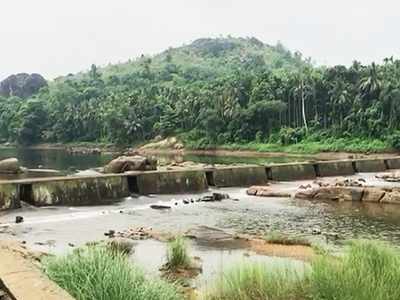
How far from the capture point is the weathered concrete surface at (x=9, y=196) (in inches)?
874

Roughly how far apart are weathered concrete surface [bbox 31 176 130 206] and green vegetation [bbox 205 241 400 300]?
17242 millimetres

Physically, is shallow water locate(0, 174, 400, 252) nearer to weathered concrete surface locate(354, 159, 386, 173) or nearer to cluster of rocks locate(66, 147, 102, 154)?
weathered concrete surface locate(354, 159, 386, 173)

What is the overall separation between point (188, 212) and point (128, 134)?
63361 mm

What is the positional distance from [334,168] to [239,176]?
31.4ft

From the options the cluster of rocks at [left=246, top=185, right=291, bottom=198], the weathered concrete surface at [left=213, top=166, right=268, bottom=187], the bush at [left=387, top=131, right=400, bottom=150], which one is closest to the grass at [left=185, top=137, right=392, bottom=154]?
the bush at [left=387, top=131, right=400, bottom=150]

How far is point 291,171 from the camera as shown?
119ft

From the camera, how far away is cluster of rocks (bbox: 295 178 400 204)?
2653 cm

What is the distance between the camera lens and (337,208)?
24891 mm

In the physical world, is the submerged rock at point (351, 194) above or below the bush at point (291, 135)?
below

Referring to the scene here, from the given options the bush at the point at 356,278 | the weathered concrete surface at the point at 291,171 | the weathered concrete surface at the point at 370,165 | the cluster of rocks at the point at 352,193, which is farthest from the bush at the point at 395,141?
the bush at the point at 356,278

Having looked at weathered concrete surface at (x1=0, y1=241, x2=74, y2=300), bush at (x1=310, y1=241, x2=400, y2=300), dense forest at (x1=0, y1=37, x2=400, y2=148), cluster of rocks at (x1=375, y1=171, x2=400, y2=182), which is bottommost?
cluster of rocks at (x1=375, y1=171, x2=400, y2=182)

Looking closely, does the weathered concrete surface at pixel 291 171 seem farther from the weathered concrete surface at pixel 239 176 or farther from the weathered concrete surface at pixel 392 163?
the weathered concrete surface at pixel 392 163

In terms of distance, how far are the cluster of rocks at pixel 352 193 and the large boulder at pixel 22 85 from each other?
13571 cm

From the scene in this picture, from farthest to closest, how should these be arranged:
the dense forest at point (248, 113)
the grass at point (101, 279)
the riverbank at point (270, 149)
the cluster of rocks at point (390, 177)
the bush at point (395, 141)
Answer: the dense forest at point (248, 113) → the riverbank at point (270, 149) → the bush at point (395, 141) → the cluster of rocks at point (390, 177) → the grass at point (101, 279)
